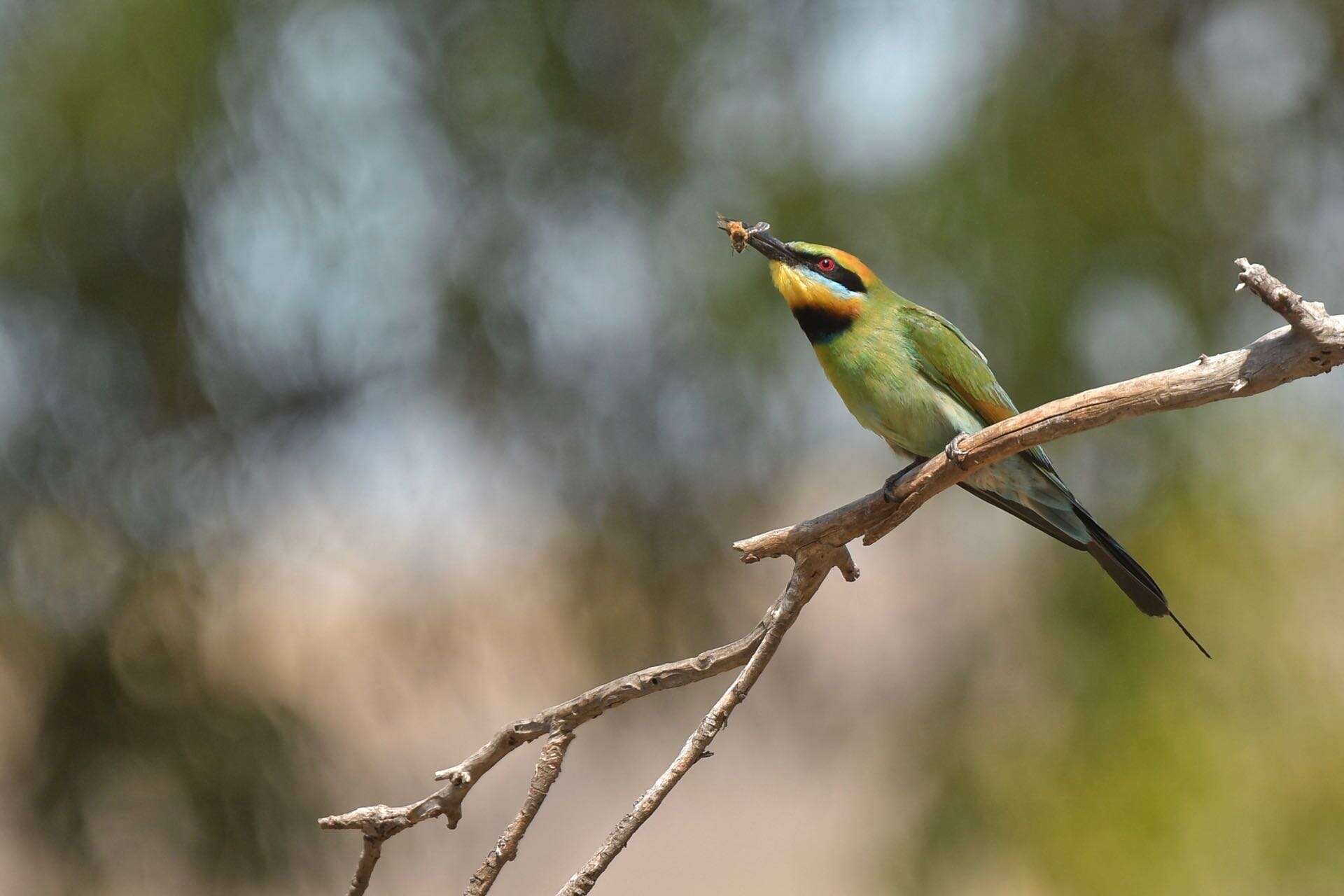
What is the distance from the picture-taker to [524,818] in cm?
114

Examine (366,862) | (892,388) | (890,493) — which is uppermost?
(892,388)

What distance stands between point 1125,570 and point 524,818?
1.00m

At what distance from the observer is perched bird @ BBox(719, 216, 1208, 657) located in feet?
6.33

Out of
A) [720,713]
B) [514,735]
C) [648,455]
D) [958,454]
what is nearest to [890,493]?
[958,454]

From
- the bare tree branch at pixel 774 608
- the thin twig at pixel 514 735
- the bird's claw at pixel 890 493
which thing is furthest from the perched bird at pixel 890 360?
the thin twig at pixel 514 735

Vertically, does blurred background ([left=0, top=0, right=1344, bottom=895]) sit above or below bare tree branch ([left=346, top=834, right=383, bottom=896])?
above

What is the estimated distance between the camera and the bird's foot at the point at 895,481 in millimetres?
1460

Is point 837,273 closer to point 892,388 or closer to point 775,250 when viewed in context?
point 775,250

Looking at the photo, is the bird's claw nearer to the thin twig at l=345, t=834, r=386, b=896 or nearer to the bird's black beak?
the bird's black beak

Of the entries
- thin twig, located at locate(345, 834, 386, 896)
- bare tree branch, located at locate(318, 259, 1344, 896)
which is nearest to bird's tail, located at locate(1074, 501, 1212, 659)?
bare tree branch, located at locate(318, 259, 1344, 896)

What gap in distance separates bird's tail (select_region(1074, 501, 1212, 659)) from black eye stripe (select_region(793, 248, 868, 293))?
51 centimetres

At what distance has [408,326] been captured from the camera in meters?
3.87

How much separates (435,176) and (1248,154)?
290 centimetres

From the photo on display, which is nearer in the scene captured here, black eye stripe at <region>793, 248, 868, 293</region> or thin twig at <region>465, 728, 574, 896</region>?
thin twig at <region>465, 728, 574, 896</region>
